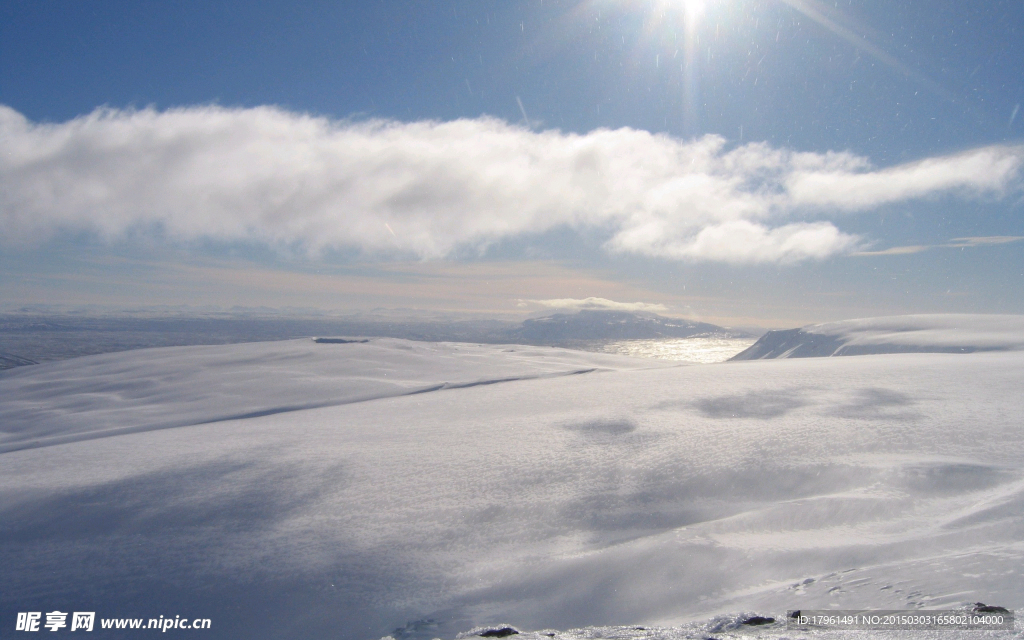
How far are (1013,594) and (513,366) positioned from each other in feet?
61.5

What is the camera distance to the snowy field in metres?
3.84

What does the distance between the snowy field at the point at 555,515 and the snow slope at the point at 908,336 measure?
1826 centimetres

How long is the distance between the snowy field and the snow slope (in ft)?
59.9

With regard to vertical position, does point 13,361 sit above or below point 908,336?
below

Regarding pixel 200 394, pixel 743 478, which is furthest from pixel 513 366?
pixel 743 478

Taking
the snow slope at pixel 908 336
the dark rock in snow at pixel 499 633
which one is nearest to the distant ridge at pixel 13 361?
the dark rock in snow at pixel 499 633

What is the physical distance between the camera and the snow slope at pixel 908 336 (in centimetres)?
2383

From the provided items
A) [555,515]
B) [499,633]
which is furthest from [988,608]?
[555,515]

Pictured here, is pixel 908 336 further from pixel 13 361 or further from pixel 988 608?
pixel 13 361

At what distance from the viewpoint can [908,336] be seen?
29688mm

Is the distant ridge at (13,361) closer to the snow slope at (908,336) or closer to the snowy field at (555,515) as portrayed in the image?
the snowy field at (555,515)

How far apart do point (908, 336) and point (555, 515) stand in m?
33.0

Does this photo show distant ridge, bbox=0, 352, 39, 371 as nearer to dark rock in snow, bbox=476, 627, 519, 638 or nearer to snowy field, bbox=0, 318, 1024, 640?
snowy field, bbox=0, 318, 1024, 640

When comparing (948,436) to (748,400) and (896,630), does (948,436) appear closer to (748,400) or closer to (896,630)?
(748,400)
